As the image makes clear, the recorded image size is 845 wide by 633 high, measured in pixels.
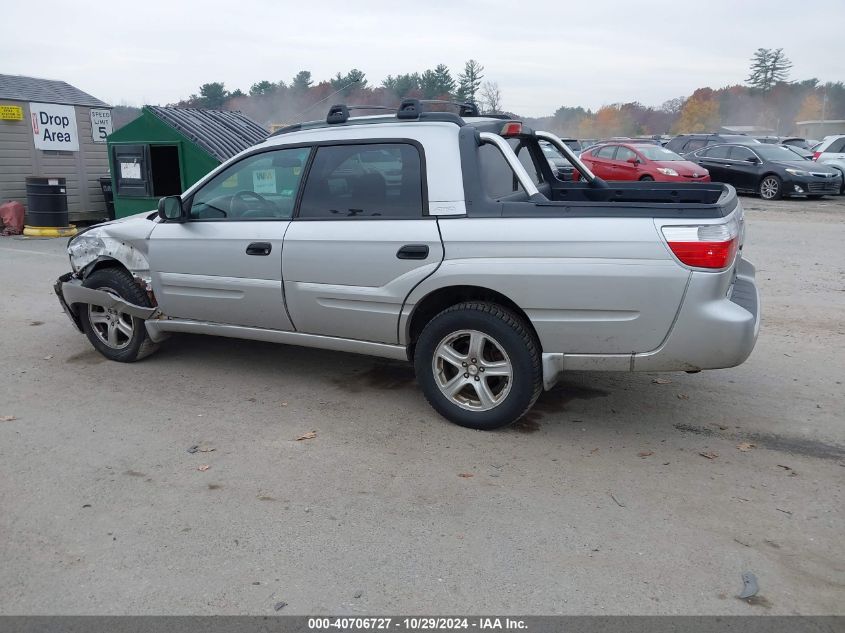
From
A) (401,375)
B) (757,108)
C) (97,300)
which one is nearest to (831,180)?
(401,375)

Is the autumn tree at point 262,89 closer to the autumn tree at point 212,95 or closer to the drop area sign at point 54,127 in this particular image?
the autumn tree at point 212,95

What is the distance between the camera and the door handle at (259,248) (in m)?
4.99

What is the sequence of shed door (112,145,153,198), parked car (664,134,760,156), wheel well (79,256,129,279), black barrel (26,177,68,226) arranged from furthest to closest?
1. parked car (664,134,760,156)
2. black barrel (26,177,68,226)
3. shed door (112,145,153,198)
4. wheel well (79,256,129,279)

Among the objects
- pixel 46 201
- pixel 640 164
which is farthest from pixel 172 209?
pixel 640 164

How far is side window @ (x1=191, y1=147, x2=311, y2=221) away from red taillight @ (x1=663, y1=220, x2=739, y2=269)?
2444 millimetres

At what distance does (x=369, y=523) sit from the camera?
353 centimetres

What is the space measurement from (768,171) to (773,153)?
100 centimetres

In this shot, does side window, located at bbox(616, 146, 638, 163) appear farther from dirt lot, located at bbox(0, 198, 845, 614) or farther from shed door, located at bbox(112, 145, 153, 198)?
dirt lot, located at bbox(0, 198, 845, 614)

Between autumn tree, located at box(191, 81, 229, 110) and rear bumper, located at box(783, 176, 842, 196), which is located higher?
autumn tree, located at box(191, 81, 229, 110)

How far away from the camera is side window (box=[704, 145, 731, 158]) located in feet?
66.8

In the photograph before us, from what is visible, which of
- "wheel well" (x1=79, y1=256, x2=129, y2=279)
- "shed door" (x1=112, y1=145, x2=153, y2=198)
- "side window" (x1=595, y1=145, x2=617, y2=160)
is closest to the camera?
"wheel well" (x1=79, y1=256, x2=129, y2=279)

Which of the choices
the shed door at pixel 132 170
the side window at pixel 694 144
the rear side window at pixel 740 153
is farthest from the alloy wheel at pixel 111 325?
the side window at pixel 694 144
